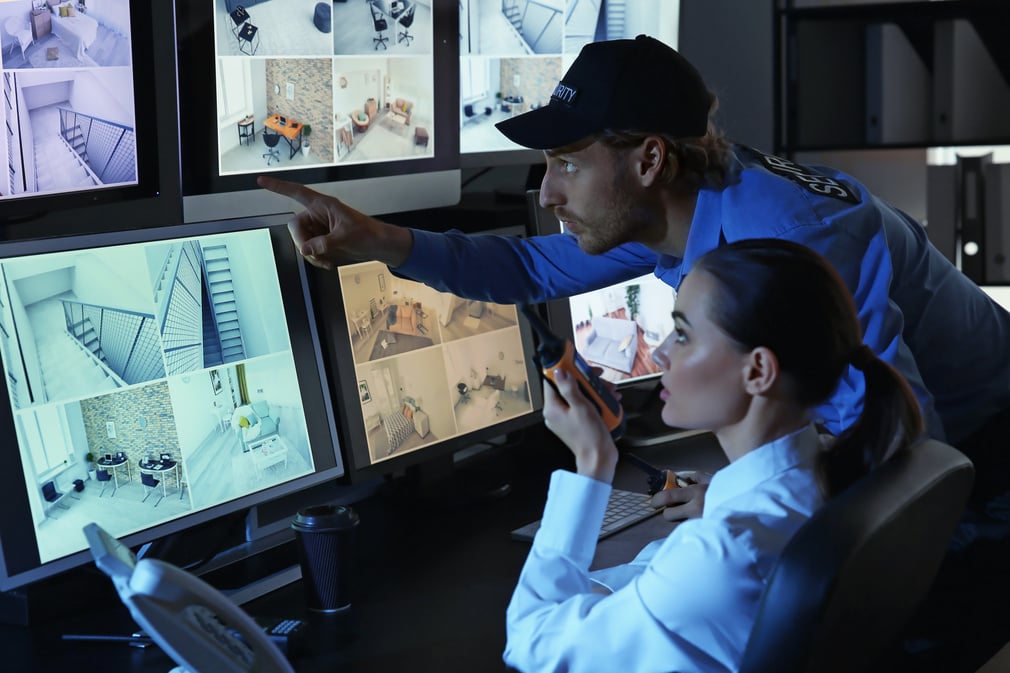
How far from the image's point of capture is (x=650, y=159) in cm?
162

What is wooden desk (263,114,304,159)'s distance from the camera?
1.80 meters

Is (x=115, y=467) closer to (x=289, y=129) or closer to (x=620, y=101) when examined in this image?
(x=289, y=129)

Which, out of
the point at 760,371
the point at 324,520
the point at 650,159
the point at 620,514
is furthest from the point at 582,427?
the point at 620,514

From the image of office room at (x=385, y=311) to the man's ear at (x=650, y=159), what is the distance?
19.1 inches

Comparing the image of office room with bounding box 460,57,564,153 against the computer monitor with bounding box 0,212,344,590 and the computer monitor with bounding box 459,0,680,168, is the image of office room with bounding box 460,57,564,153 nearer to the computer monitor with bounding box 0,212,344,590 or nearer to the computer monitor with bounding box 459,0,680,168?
the computer monitor with bounding box 459,0,680,168

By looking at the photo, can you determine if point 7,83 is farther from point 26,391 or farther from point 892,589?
point 892,589

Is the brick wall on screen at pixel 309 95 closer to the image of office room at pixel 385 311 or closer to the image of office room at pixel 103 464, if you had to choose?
the image of office room at pixel 385 311

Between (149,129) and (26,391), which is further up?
(149,129)

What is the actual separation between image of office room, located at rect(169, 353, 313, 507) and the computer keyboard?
1.12 feet

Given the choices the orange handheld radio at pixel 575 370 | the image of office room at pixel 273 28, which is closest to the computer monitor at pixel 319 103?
the image of office room at pixel 273 28

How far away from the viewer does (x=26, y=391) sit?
1.32m

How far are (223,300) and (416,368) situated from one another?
0.44 metres

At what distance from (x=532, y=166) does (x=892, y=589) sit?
1.71 meters

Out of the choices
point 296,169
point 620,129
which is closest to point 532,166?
point 296,169
